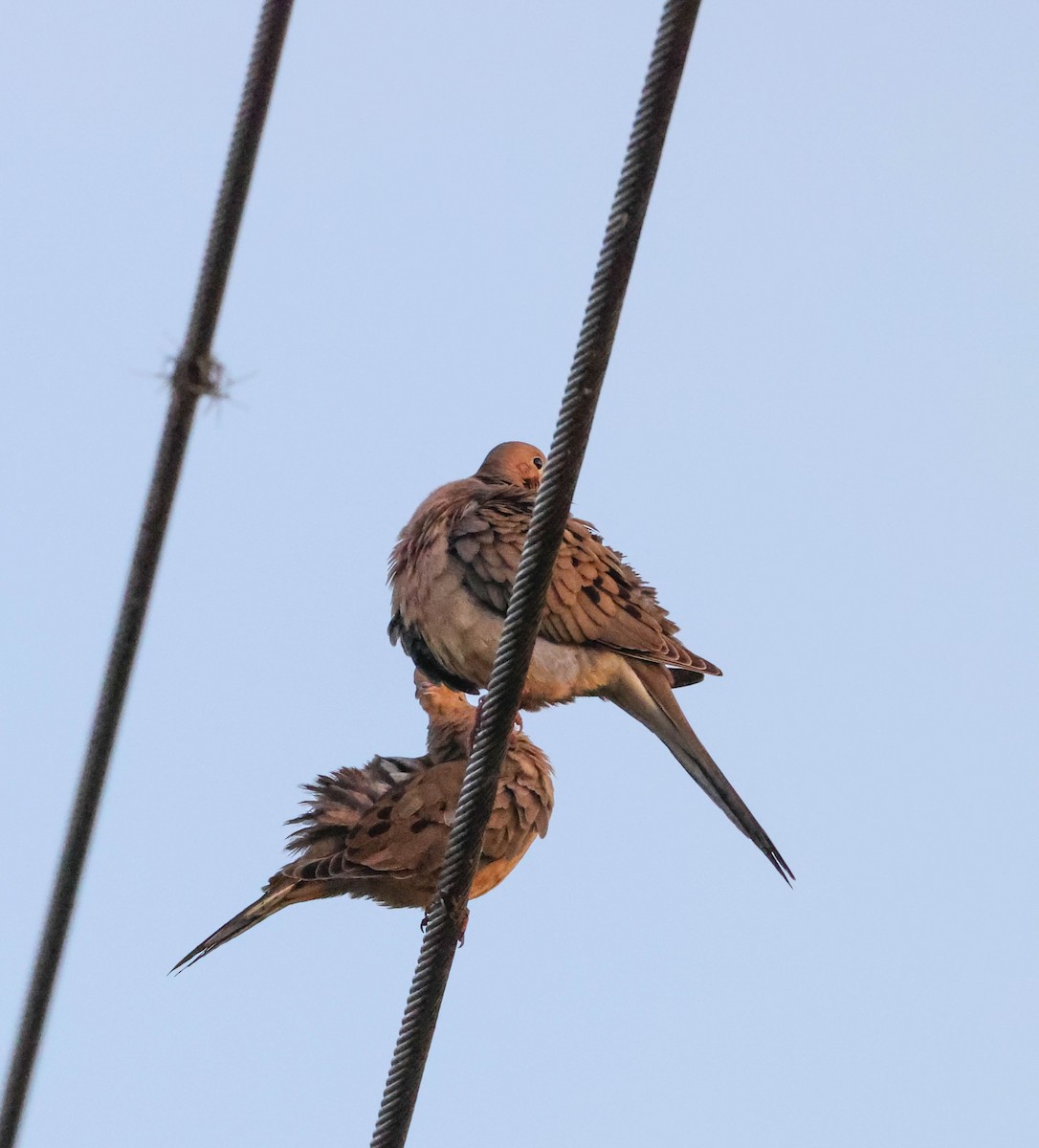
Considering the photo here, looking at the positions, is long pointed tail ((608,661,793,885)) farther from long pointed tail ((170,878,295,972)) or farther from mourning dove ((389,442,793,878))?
long pointed tail ((170,878,295,972))

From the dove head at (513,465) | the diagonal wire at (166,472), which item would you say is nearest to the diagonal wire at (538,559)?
the diagonal wire at (166,472)

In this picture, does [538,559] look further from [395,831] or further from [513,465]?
[513,465]

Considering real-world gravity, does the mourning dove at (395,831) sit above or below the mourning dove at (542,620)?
below

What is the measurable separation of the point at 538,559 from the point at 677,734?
97.6 inches

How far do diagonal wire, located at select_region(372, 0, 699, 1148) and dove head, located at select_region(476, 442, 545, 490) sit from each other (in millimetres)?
2743

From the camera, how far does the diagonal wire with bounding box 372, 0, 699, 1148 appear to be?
2486 mm

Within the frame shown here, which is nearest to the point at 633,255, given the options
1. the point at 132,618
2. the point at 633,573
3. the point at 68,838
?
the point at 132,618

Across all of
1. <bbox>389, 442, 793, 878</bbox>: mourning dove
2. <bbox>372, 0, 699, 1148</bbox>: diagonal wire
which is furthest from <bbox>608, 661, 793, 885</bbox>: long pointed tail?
<bbox>372, 0, 699, 1148</bbox>: diagonal wire

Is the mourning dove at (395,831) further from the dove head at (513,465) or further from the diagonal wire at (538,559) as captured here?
the diagonal wire at (538,559)

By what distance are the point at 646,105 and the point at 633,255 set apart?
0.22m

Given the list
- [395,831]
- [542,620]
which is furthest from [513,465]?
[395,831]

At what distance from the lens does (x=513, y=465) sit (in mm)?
5898

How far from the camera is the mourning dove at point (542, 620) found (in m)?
5.16

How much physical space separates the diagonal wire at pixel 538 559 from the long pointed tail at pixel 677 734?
1737 millimetres
